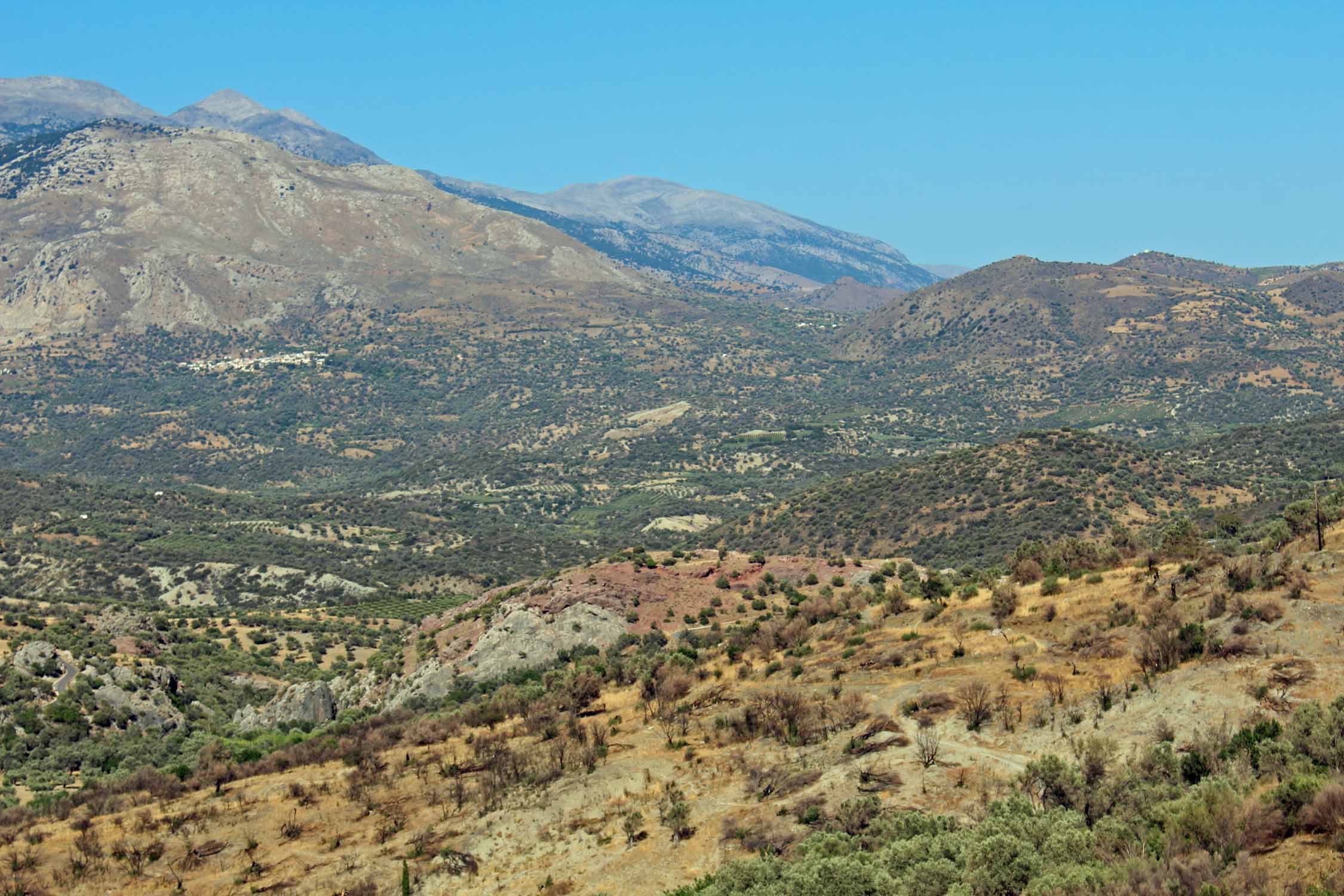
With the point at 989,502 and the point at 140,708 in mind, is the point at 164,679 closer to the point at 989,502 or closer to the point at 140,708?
the point at 140,708

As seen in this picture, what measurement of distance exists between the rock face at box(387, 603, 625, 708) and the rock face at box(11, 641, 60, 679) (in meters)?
14.8

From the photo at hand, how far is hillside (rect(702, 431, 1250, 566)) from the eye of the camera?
85.0 meters

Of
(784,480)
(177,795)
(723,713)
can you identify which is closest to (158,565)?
(177,795)

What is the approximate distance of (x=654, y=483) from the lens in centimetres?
18975

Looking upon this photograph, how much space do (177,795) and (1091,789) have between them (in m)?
24.4

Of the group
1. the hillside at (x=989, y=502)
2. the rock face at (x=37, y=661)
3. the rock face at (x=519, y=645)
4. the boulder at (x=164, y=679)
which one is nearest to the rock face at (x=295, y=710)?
the rock face at (x=519, y=645)

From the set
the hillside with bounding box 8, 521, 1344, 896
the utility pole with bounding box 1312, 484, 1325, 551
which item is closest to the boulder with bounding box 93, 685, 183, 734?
the hillside with bounding box 8, 521, 1344, 896

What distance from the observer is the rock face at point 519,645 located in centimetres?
4862

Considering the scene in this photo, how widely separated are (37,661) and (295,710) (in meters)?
11.7

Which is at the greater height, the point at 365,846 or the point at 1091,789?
the point at 1091,789

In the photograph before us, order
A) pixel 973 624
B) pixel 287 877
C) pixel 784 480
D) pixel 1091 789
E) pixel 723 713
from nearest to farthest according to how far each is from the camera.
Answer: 1. pixel 1091 789
2. pixel 287 877
3. pixel 723 713
4. pixel 973 624
5. pixel 784 480

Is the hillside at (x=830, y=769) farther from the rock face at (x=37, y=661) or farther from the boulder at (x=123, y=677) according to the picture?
the boulder at (x=123, y=677)

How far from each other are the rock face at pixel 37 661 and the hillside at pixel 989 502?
173 ft

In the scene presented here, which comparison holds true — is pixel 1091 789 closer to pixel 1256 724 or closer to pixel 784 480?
pixel 1256 724
